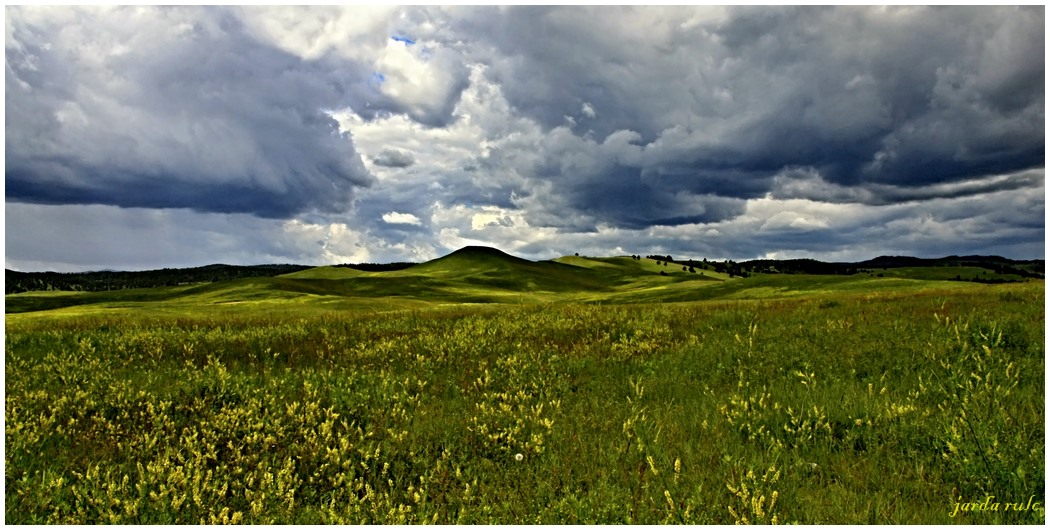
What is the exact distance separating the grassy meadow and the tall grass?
1.2 inches

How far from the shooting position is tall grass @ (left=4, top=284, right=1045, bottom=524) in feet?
16.0

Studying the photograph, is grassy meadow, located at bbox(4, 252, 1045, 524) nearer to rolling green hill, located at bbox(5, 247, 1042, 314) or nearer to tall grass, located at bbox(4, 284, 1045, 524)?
tall grass, located at bbox(4, 284, 1045, 524)

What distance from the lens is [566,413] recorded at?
7344mm

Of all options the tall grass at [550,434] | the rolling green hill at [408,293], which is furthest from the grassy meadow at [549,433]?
the rolling green hill at [408,293]

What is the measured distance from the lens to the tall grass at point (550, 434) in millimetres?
4879

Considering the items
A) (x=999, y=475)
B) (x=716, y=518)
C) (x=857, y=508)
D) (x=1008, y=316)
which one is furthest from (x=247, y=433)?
(x=1008, y=316)

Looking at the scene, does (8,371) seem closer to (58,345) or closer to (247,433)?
(58,345)

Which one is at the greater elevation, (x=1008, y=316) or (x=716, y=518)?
(x=1008, y=316)

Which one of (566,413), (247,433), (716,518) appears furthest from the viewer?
(566,413)

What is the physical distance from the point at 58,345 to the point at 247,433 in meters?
9.64

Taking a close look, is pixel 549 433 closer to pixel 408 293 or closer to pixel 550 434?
pixel 550 434

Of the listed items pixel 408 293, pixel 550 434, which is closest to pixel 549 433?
pixel 550 434

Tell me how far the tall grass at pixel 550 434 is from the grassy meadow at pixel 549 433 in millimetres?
31

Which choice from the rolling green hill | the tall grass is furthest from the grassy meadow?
the rolling green hill
